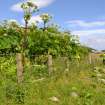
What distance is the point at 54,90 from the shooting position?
13.3m

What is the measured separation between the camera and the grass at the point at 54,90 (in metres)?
11.7

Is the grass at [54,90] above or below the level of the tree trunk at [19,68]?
below

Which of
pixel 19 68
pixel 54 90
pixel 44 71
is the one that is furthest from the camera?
pixel 44 71

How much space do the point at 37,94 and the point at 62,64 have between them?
491cm

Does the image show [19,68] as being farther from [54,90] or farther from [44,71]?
[44,71]

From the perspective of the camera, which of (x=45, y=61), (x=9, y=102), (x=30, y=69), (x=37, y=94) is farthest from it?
(x=45, y=61)

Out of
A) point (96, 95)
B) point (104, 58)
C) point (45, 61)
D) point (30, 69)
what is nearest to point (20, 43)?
point (45, 61)

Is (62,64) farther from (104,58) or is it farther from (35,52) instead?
(104,58)

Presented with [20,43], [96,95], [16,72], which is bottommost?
[96,95]

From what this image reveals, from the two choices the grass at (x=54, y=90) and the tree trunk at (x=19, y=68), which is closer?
the grass at (x=54, y=90)

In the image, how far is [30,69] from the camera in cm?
1427

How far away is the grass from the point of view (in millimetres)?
11680

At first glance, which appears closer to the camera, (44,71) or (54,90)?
(54,90)

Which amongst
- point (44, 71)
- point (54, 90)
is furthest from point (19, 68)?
point (44, 71)
